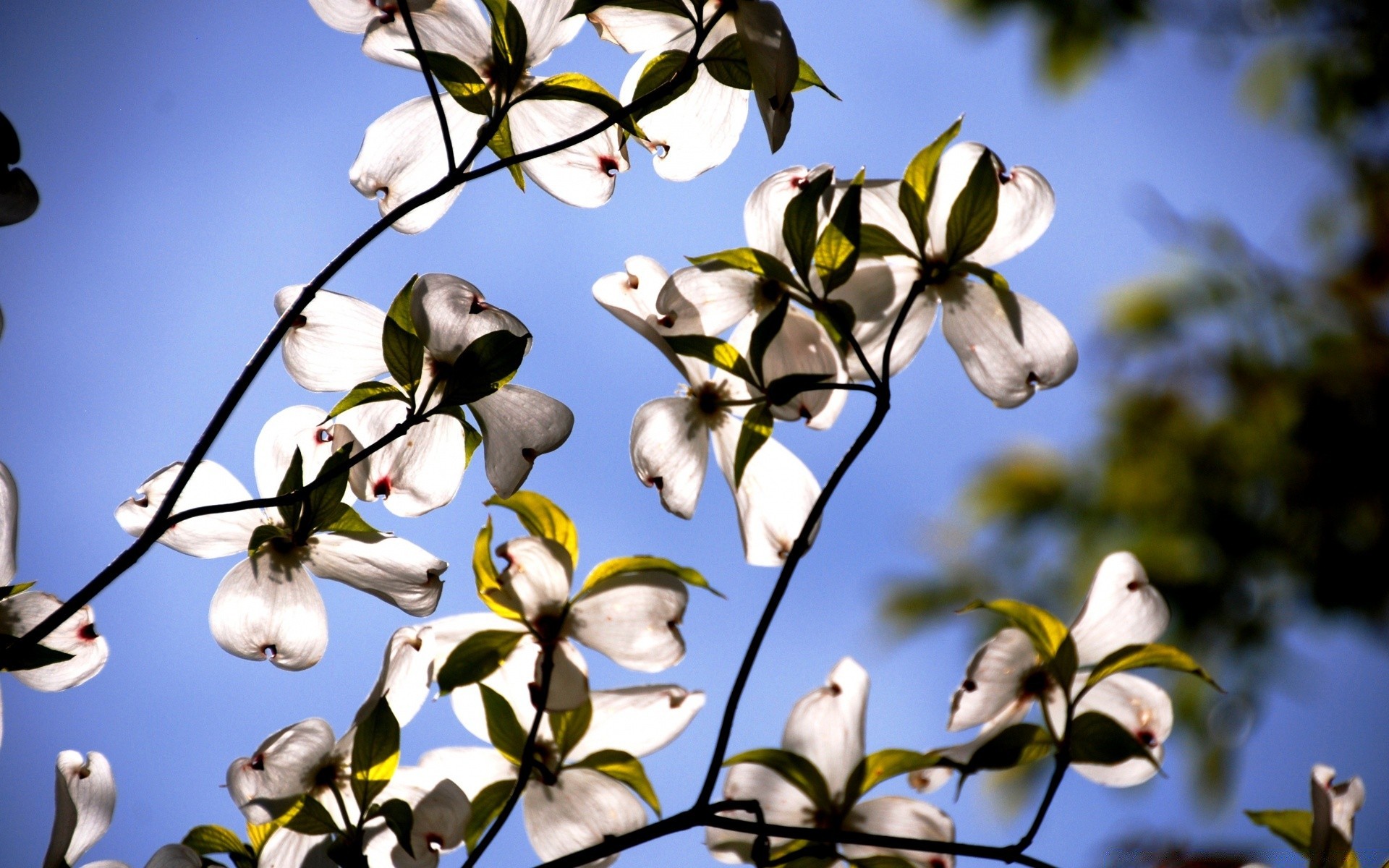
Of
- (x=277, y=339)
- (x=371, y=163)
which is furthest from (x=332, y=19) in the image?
(x=277, y=339)

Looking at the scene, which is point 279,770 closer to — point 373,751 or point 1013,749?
point 373,751

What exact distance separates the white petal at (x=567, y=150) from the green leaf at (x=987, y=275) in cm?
20

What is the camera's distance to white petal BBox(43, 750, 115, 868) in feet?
1.28

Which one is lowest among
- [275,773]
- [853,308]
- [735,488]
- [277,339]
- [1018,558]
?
[275,773]

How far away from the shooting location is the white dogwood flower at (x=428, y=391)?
0.42 m

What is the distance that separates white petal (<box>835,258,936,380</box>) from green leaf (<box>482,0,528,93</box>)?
203 millimetres

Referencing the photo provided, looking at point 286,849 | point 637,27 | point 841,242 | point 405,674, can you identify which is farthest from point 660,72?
point 286,849

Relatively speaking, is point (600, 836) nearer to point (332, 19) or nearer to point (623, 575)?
point (623, 575)

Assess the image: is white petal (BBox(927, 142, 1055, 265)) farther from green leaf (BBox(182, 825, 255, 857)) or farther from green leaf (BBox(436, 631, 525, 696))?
green leaf (BBox(182, 825, 255, 857))

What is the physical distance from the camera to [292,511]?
43 cm

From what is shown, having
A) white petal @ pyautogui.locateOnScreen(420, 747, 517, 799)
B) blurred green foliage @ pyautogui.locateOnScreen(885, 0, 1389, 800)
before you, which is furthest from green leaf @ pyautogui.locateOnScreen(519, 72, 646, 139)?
blurred green foliage @ pyautogui.locateOnScreen(885, 0, 1389, 800)

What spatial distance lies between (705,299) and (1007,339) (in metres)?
0.17

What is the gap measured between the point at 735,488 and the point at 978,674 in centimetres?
16

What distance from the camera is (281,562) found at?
443 mm
